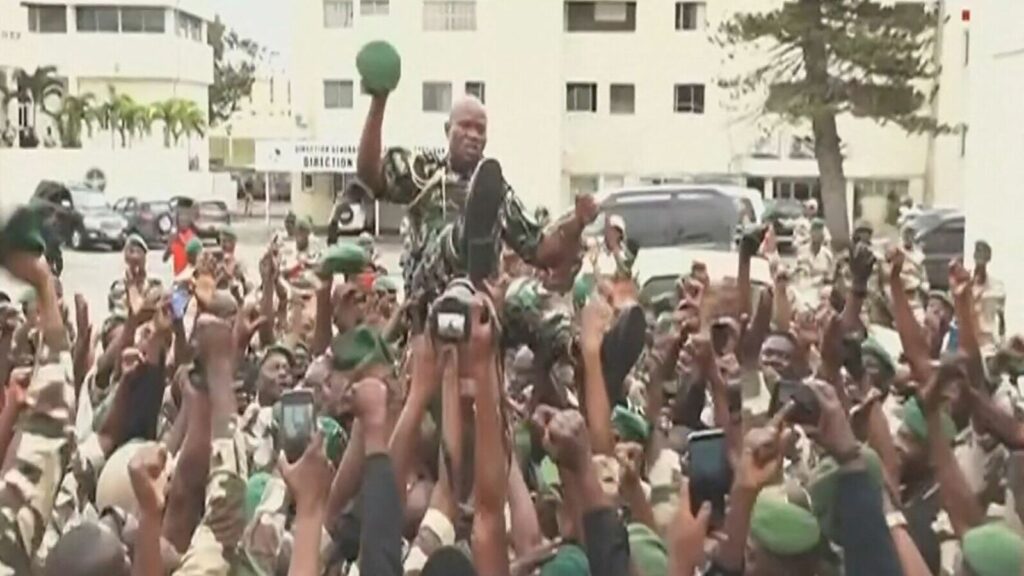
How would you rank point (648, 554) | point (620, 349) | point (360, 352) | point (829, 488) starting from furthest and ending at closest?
point (620, 349) → point (360, 352) → point (648, 554) → point (829, 488)

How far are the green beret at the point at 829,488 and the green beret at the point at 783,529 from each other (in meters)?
0.04

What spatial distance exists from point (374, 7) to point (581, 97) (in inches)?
197

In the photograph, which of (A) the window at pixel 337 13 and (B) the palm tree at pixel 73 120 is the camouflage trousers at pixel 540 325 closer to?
(A) the window at pixel 337 13

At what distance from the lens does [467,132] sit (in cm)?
456

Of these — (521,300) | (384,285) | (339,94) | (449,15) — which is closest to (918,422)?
(521,300)

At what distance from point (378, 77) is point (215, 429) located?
110 centimetres

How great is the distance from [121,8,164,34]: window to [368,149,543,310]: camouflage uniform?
4341 cm

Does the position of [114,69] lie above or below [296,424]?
above

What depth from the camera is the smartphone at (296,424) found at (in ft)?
11.9

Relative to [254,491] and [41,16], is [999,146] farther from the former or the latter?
[41,16]

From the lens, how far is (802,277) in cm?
965

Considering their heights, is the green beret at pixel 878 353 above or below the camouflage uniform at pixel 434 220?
below

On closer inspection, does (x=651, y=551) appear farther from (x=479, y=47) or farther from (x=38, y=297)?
(x=479, y=47)

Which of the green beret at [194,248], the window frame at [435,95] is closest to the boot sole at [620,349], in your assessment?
the green beret at [194,248]
